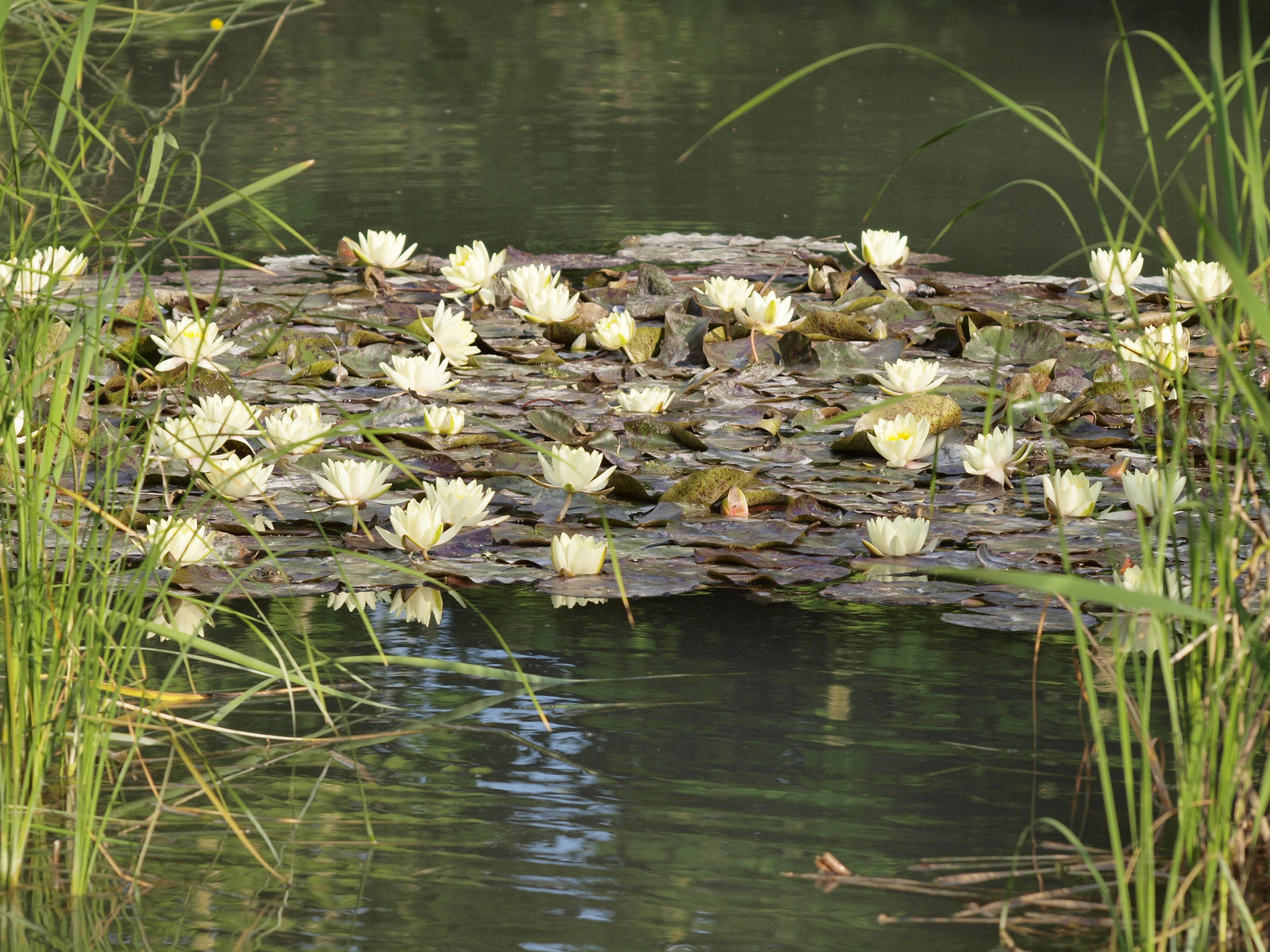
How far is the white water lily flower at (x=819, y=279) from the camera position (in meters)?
3.72

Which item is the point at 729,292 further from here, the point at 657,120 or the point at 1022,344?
the point at 657,120

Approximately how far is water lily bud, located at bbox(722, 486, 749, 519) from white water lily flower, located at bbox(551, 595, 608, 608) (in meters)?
0.32

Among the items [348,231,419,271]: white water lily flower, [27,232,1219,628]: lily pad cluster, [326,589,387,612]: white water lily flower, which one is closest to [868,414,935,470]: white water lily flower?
[27,232,1219,628]: lily pad cluster

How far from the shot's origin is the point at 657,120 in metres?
6.54

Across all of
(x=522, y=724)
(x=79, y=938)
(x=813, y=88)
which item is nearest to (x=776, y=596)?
(x=522, y=724)

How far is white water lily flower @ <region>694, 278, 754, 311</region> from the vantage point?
3262mm

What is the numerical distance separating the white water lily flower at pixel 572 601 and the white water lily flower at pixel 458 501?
0.59ft

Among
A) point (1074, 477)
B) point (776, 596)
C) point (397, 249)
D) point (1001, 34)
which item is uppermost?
point (1001, 34)

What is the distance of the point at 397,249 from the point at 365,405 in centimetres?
95

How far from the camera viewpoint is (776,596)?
1979mm

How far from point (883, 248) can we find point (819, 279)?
183 millimetres

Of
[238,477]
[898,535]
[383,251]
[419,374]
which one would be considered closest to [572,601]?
[898,535]

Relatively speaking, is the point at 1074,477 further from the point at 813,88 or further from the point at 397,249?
the point at 813,88

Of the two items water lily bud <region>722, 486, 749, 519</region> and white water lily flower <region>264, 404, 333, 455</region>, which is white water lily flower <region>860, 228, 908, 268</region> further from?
white water lily flower <region>264, 404, 333, 455</region>
